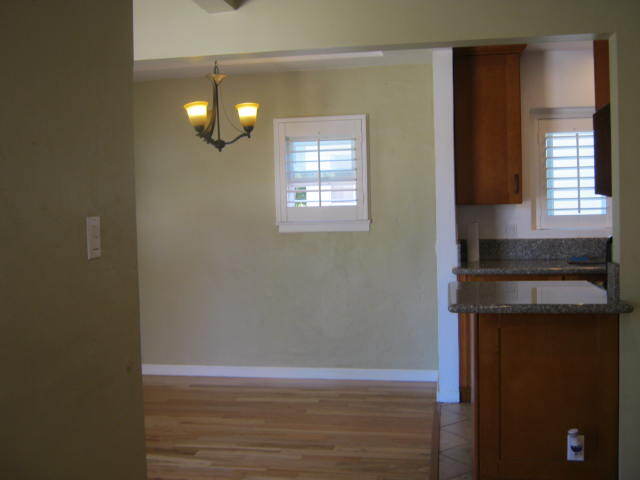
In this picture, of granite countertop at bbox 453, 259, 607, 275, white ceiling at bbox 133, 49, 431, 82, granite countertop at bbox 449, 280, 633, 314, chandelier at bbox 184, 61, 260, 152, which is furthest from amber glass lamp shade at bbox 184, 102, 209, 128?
granite countertop at bbox 449, 280, 633, 314

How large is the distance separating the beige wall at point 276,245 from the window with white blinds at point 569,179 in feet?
2.80

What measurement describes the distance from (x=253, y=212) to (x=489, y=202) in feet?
5.79

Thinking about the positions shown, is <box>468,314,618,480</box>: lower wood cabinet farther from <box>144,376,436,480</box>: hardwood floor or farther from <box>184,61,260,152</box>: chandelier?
<box>184,61,260,152</box>: chandelier

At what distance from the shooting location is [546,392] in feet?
9.41

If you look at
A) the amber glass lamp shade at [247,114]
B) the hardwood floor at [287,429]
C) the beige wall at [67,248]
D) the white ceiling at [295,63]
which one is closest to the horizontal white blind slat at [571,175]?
the white ceiling at [295,63]

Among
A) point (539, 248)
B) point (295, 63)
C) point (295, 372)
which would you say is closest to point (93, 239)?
point (295, 63)

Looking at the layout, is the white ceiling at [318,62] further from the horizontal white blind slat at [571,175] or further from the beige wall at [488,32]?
the beige wall at [488,32]

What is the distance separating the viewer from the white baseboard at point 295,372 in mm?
5070

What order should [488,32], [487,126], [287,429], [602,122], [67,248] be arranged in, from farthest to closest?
[487,126], [287,429], [602,122], [488,32], [67,248]

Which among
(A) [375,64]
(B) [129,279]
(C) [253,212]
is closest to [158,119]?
(C) [253,212]

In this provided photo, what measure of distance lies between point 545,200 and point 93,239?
12.9ft

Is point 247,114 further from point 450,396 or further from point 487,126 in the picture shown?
point 450,396

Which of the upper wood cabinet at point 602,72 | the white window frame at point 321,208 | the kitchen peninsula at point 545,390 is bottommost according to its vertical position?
the kitchen peninsula at point 545,390

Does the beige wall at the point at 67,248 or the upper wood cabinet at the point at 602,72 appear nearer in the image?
the beige wall at the point at 67,248
